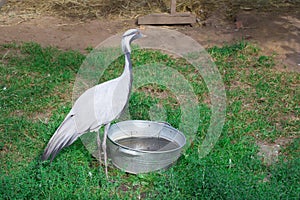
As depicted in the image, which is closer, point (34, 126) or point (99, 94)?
point (99, 94)

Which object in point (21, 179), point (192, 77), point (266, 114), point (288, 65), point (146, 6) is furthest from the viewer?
point (146, 6)

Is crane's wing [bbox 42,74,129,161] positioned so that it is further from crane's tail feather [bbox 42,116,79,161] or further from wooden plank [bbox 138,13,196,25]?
Answer: wooden plank [bbox 138,13,196,25]

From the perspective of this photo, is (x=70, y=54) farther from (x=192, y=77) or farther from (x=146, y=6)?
(x=146, y=6)

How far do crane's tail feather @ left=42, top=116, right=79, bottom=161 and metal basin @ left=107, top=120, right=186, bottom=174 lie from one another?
35 cm

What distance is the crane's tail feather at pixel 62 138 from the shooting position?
14.5ft

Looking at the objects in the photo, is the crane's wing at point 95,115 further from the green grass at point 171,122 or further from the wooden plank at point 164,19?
the wooden plank at point 164,19

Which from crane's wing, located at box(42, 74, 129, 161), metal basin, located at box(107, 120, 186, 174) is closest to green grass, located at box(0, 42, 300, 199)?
metal basin, located at box(107, 120, 186, 174)

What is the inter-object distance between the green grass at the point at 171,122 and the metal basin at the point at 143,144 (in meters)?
0.11

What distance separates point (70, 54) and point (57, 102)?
144cm

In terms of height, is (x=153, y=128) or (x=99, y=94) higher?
(x=99, y=94)

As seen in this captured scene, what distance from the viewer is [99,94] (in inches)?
177

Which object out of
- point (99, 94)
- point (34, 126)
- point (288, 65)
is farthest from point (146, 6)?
point (99, 94)

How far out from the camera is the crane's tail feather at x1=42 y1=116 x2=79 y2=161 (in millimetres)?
4426

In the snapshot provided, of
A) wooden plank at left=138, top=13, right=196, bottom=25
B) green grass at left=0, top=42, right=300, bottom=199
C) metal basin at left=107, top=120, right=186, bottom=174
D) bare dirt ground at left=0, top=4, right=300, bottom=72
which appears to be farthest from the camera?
wooden plank at left=138, top=13, right=196, bottom=25
